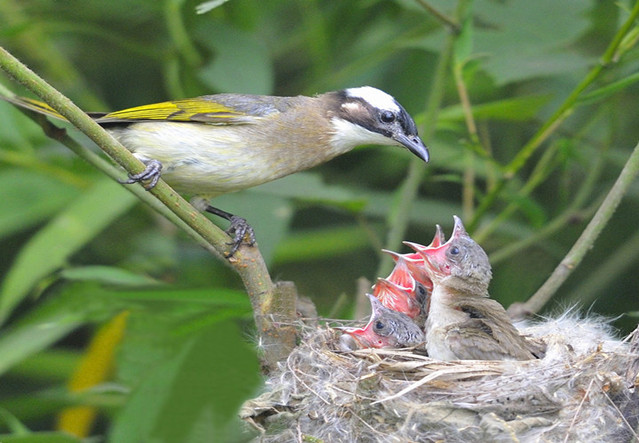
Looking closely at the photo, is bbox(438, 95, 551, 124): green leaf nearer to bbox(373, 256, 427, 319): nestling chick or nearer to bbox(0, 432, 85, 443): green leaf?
bbox(373, 256, 427, 319): nestling chick

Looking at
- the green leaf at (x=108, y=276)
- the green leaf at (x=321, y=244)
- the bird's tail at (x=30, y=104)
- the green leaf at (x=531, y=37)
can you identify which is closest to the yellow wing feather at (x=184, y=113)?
the bird's tail at (x=30, y=104)

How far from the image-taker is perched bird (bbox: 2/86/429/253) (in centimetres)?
388

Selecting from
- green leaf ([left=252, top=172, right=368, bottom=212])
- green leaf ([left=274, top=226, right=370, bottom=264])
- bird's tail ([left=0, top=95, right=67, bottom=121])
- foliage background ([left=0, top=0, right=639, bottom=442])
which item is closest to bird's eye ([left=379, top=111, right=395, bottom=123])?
foliage background ([left=0, top=0, right=639, bottom=442])

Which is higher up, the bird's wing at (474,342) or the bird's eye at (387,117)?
the bird's eye at (387,117)

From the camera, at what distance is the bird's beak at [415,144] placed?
3898 millimetres

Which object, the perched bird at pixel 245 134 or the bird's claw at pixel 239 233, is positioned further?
the perched bird at pixel 245 134

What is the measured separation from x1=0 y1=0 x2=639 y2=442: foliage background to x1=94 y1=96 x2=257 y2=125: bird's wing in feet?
1.82

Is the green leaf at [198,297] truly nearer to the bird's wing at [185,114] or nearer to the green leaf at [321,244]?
the bird's wing at [185,114]

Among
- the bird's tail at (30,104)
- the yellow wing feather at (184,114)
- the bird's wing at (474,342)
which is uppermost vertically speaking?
the yellow wing feather at (184,114)

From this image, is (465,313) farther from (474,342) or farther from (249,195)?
(249,195)

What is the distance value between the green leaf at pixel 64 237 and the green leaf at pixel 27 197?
0.32 meters

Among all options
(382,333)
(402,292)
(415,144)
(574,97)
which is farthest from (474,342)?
(574,97)

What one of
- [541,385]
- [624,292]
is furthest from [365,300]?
[624,292]

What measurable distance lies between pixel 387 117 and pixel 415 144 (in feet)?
0.72
